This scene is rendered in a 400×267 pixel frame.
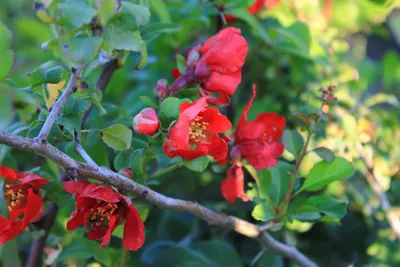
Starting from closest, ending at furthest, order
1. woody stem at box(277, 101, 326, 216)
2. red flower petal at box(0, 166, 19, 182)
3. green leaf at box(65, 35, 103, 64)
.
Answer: green leaf at box(65, 35, 103, 64) < red flower petal at box(0, 166, 19, 182) < woody stem at box(277, 101, 326, 216)

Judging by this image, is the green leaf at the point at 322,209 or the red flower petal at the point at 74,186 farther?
the green leaf at the point at 322,209

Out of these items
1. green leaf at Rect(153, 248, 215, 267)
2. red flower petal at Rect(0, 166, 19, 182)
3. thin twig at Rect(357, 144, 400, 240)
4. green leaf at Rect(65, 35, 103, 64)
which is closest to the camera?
green leaf at Rect(65, 35, 103, 64)

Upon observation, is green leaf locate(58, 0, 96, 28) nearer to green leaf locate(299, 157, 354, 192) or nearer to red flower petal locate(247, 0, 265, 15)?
green leaf locate(299, 157, 354, 192)

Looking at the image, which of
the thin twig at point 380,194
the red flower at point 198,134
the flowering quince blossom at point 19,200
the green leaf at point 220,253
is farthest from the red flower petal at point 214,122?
the thin twig at point 380,194

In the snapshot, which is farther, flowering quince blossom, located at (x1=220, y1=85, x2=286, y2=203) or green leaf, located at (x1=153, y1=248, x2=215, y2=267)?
green leaf, located at (x1=153, y1=248, x2=215, y2=267)

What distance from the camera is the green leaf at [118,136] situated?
1.99 feet

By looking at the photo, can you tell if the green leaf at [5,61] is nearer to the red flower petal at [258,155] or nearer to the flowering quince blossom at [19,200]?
the flowering quince blossom at [19,200]

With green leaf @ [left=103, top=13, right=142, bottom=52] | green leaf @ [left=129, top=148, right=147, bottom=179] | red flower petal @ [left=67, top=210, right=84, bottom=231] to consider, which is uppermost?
green leaf @ [left=103, top=13, right=142, bottom=52]

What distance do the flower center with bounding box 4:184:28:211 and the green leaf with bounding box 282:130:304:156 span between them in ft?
1.18

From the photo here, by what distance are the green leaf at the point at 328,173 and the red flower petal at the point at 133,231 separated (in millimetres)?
249

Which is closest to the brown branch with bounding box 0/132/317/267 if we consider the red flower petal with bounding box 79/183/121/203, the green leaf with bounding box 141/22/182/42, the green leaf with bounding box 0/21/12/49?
the red flower petal with bounding box 79/183/121/203

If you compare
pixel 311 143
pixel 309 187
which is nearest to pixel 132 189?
pixel 309 187

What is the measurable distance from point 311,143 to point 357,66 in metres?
0.41

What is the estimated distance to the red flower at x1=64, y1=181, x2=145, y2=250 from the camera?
0.55 meters
